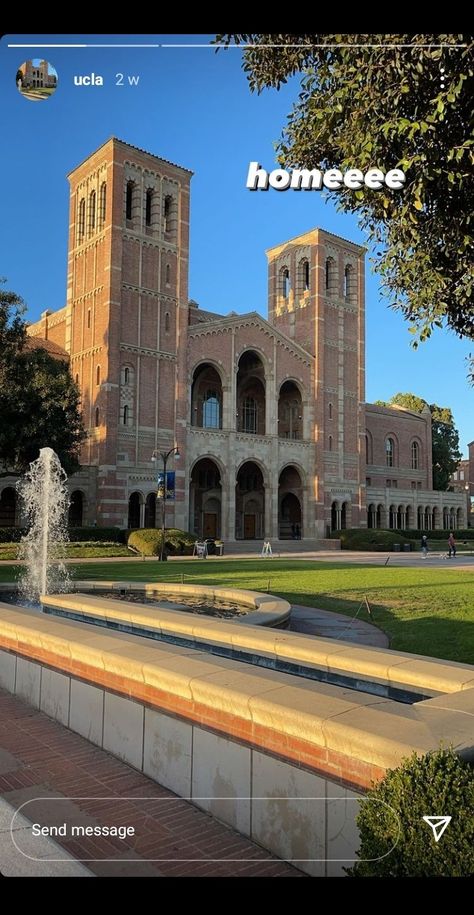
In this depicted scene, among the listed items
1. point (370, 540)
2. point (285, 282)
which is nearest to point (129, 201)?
point (285, 282)

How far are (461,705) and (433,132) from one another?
4487 millimetres

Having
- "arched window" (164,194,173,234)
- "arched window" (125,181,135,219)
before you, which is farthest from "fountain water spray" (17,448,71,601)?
"arched window" (164,194,173,234)

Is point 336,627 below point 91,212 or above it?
below

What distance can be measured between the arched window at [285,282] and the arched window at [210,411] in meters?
9.83

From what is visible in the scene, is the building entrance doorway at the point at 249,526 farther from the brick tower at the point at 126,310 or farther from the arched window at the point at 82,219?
the arched window at the point at 82,219

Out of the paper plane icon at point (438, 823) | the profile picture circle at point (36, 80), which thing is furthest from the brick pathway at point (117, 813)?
the profile picture circle at point (36, 80)

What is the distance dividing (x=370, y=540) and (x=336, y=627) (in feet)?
120

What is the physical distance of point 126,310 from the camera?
41625 mm

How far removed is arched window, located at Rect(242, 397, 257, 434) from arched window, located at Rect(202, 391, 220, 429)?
147 inches

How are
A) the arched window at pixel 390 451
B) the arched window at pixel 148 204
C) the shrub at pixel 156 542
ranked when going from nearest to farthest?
the shrub at pixel 156 542, the arched window at pixel 148 204, the arched window at pixel 390 451

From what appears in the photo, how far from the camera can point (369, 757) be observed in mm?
3014

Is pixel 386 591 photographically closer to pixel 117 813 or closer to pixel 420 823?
pixel 117 813

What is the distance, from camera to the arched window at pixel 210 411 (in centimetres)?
5025
